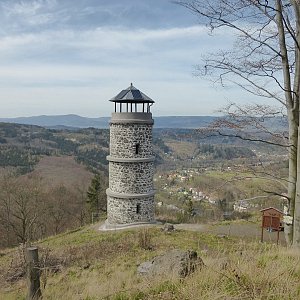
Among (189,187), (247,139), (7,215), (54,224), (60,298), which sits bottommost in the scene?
(189,187)

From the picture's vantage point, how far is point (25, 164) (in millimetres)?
82938

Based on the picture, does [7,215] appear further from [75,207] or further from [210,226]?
[210,226]

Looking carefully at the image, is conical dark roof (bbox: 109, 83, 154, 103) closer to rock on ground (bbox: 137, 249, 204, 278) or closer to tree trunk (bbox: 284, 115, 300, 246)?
tree trunk (bbox: 284, 115, 300, 246)

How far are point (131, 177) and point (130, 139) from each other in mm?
1935

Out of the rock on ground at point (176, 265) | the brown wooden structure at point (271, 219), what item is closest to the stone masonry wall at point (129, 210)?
the brown wooden structure at point (271, 219)

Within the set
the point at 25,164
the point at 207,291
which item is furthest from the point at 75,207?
the point at 25,164

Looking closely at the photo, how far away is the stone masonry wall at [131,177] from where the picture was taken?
1830cm

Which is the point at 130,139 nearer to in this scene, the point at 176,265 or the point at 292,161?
the point at 292,161

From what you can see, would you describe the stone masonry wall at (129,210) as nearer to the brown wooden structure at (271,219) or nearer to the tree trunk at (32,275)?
the brown wooden structure at (271,219)

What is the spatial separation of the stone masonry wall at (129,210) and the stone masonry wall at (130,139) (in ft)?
7.71

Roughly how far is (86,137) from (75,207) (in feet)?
338

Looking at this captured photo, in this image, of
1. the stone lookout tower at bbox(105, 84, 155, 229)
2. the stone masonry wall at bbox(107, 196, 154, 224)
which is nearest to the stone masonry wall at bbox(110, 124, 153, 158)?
the stone lookout tower at bbox(105, 84, 155, 229)

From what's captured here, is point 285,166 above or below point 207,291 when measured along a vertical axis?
above

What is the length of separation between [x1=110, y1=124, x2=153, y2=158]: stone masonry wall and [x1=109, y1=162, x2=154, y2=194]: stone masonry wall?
0.52 meters
